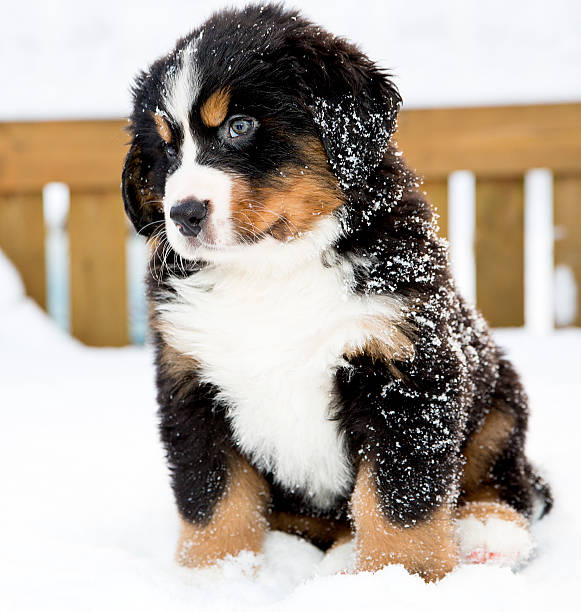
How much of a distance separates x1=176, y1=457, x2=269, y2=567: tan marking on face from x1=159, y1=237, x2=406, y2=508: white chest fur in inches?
2.9

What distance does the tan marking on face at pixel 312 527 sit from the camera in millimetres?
2498

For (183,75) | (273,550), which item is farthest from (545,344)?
(183,75)

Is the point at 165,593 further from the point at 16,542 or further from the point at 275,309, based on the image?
the point at 275,309

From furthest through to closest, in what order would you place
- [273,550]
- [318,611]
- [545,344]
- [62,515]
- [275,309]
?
[545,344] < [62,515] < [273,550] < [275,309] < [318,611]

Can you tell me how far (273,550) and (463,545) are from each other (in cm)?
56

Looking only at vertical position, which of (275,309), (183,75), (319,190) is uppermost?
(183,75)

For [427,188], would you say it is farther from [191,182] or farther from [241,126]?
[191,182]

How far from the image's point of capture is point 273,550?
2.38 meters

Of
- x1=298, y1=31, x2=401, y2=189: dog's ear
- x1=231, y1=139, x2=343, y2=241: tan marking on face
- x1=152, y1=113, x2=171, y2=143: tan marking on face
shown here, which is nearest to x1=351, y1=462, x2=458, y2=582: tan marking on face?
x1=231, y1=139, x2=343, y2=241: tan marking on face

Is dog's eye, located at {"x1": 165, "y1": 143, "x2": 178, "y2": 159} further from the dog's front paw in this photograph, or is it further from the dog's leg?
the dog's front paw

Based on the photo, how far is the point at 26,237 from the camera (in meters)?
5.58

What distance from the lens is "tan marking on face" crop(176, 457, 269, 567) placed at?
2.29m

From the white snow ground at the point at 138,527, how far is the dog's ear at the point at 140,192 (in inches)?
38.0

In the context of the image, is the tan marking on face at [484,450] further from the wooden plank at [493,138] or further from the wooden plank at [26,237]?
the wooden plank at [26,237]
